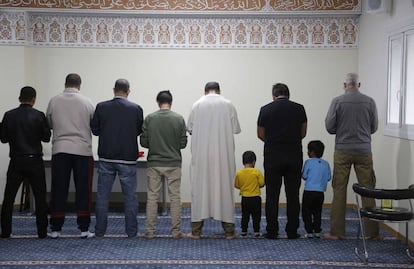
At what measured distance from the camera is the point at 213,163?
5.71m

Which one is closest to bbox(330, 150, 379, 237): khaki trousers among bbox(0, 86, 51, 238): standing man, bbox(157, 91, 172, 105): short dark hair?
bbox(157, 91, 172, 105): short dark hair

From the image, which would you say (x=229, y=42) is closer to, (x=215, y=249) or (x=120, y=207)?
(x=120, y=207)

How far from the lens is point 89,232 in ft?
18.9

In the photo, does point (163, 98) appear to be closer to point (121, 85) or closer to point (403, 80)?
point (121, 85)

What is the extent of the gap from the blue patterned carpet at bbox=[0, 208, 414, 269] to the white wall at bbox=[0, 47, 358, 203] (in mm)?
2047

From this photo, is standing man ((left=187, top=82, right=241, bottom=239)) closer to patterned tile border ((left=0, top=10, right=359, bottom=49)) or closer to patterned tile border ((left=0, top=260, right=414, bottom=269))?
patterned tile border ((left=0, top=260, right=414, bottom=269))

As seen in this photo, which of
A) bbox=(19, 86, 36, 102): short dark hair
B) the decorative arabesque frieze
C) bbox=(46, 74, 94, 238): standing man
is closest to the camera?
bbox=(46, 74, 94, 238): standing man

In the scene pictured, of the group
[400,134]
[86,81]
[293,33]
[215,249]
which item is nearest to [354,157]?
[400,134]

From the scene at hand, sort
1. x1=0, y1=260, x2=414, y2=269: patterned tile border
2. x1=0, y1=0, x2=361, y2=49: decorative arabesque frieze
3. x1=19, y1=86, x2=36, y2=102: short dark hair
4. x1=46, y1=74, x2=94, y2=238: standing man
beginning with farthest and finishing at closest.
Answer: x1=0, y1=0, x2=361, y2=49: decorative arabesque frieze → x1=19, y1=86, x2=36, y2=102: short dark hair → x1=46, y1=74, x2=94, y2=238: standing man → x1=0, y1=260, x2=414, y2=269: patterned tile border

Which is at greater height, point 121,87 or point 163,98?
point 121,87

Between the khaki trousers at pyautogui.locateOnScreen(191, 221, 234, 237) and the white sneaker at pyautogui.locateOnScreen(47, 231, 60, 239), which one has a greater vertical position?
the khaki trousers at pyautogui.locateOnScreen(191, 221, 234, 237)

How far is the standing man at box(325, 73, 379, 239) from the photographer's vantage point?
18.4 feet

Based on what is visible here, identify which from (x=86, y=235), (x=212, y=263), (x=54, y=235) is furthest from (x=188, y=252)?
(x=54, y=235)

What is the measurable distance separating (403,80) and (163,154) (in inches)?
96.1
